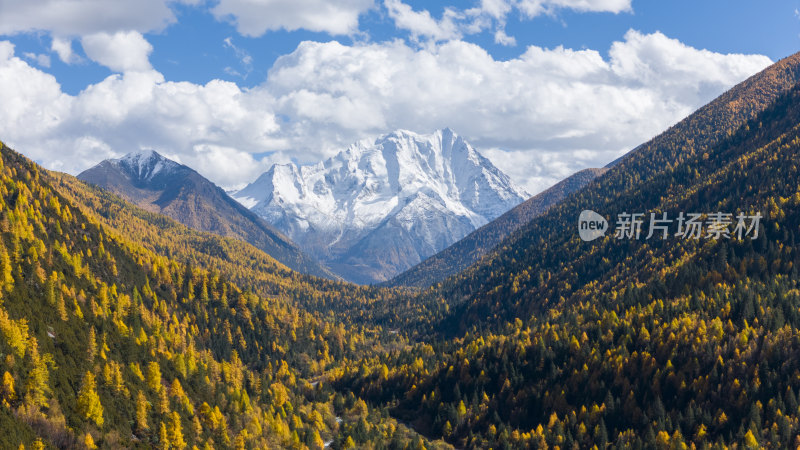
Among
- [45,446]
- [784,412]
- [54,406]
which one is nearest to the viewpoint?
[45,446]

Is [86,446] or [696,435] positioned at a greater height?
[86,446]

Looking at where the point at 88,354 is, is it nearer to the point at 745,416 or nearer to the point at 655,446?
the point at 655,446

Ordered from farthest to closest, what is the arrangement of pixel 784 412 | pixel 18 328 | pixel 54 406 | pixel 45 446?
pixel 784 412 < pixel 18 328 < pixel 54 406 < pixel 45 446

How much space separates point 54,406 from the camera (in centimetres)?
16050

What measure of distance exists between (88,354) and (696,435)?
641ft

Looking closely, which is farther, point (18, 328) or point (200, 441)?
point (200, 441)

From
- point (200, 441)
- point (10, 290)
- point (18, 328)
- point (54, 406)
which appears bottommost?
point (200, 441)

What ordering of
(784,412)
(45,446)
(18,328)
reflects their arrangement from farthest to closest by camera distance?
(784,412) < (18,328) < (45,446)

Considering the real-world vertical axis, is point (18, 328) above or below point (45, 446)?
above

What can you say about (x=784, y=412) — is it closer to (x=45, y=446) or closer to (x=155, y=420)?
(x=155, y=420)

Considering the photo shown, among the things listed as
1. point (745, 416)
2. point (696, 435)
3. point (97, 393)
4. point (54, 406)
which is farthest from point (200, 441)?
point (745, 416)

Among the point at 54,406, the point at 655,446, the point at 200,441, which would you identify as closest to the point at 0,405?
the point at 54,406

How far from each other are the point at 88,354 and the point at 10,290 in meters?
31.6

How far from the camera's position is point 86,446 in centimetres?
15462
